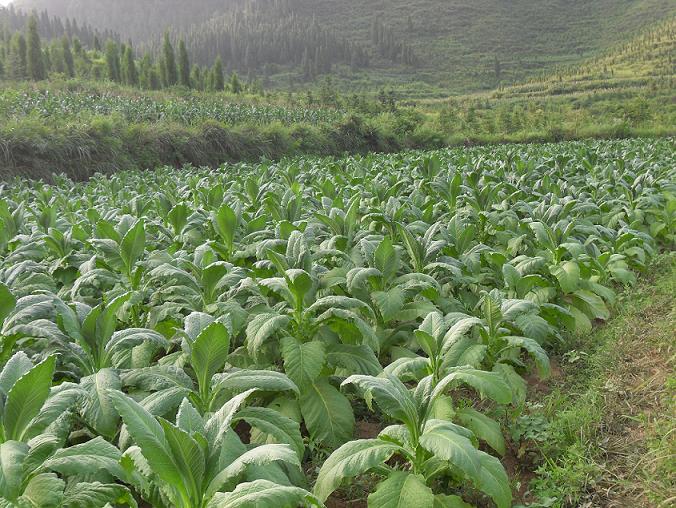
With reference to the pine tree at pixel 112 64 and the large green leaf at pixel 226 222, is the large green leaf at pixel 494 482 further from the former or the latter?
the pine tree at pixel 112 64

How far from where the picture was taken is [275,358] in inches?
131

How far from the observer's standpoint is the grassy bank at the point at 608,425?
2.61 m

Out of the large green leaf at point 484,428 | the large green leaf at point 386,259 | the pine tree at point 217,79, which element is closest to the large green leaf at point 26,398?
the large green leaf at point 484,428

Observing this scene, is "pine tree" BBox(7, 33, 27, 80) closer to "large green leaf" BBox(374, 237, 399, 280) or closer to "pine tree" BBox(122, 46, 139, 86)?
"pine tree" BBox(122, 46, 139, 86)

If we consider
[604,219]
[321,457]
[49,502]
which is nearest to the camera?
[49,502]

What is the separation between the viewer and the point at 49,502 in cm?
176

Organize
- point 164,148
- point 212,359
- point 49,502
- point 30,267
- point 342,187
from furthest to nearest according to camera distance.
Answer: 1. point 164,148
2. point 342,187
3. point 30,267
4. point 212,359
5. point 49,502

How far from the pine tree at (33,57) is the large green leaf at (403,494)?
54887 millimetres

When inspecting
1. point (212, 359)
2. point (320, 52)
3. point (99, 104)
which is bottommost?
point (212, 359)

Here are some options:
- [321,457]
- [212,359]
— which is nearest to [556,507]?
[321,457]

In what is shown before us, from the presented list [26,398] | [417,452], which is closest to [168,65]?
[26,398]

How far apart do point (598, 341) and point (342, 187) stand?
5208mm

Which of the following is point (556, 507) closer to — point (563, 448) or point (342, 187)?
point (563, 448)

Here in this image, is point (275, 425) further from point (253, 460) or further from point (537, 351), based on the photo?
point (537, 351)
